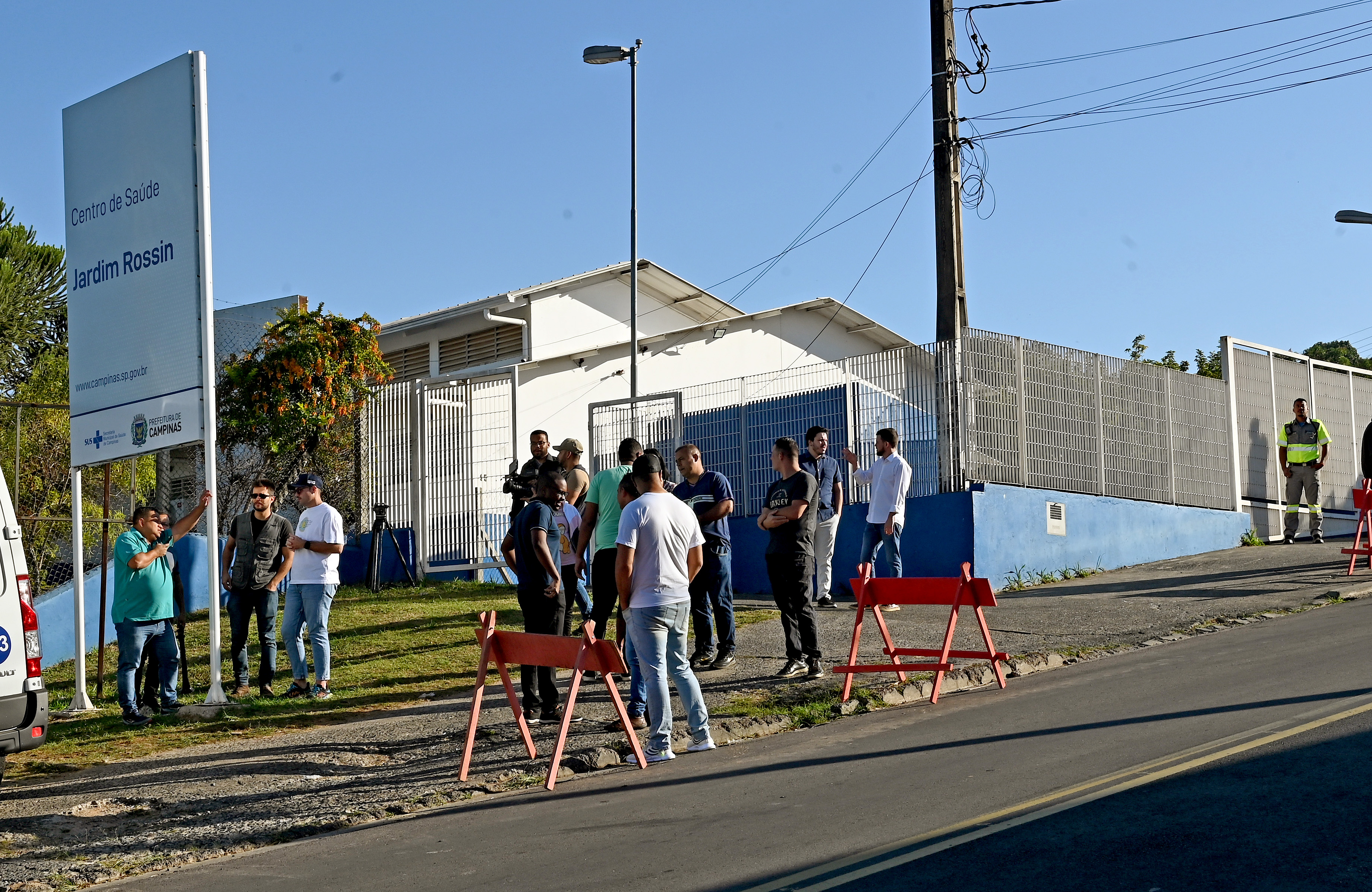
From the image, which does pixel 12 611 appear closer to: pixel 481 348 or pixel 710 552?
pixel 710 552

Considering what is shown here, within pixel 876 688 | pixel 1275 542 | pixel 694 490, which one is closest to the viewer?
pixel 876 688

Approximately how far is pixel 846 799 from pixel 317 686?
18.9 ft

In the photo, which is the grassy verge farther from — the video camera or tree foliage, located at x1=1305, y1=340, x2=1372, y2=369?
tree foliage, located at x1=1305, y1=340, x2=1372, y2=369

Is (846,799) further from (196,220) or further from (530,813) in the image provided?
(196,220)

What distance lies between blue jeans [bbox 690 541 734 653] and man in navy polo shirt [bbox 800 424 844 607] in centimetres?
100

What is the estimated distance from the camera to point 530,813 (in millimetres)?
7395

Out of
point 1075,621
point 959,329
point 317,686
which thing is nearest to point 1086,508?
point 959,329

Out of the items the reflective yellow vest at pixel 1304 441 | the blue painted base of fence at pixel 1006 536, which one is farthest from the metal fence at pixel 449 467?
the reflective yellow vest at pixel 1304 441

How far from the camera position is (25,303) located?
93.8 feet

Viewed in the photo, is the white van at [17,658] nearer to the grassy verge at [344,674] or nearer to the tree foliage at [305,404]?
the grassy verge at [344,674]

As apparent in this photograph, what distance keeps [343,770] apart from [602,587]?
253 centimetres

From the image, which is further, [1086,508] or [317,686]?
[1086,508]

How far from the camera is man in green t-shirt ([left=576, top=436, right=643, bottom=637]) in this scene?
1058cm

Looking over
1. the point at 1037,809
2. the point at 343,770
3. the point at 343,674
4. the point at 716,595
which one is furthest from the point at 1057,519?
the point at 1037,809
